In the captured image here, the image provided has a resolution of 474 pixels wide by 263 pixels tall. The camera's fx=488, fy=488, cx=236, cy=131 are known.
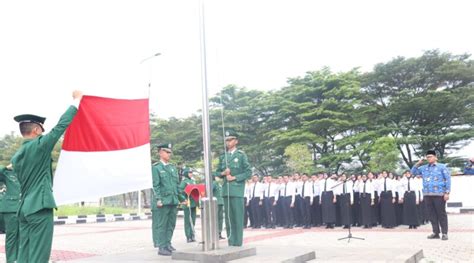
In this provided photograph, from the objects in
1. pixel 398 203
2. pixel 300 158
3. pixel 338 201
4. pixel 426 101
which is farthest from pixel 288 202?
pixel 426 101

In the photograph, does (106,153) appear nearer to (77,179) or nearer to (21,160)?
(77,179)

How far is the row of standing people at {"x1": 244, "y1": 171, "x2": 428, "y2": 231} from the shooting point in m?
12.8

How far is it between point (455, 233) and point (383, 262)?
5.56 m

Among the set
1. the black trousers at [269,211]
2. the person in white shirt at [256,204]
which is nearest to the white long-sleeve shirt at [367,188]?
the black trousers at [269,211]

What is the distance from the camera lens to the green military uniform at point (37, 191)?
3.87m

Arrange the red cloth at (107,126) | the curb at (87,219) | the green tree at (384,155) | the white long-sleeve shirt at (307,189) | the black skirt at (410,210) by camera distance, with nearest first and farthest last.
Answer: the red cloth at (107,126)
the black skirt at (410,210)
the white long-sleeve shirt at (307,189)
the curb at (87,219)
the green tree at (384,155)

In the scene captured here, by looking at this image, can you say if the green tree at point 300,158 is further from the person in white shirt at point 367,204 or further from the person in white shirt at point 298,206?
the person in white shirt at point 367,204

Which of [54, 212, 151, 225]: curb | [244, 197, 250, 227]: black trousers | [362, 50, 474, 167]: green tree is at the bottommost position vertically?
[54, 212, 151, 225]: curb

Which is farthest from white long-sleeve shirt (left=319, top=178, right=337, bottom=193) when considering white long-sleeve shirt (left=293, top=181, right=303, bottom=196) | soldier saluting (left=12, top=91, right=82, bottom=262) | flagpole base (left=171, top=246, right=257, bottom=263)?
soldier saluting (left=12, top=91, right=82, bottom=262)

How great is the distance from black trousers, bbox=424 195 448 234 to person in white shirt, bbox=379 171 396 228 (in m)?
3.46

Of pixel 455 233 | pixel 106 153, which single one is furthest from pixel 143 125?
pixel 455 233

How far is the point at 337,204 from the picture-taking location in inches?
536

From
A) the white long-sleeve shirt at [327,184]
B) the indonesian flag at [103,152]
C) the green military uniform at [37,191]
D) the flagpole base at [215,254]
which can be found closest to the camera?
the green military uniform at [37,191]

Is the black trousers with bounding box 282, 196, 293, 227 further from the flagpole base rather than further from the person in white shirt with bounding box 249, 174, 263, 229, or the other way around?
the flagpole base
